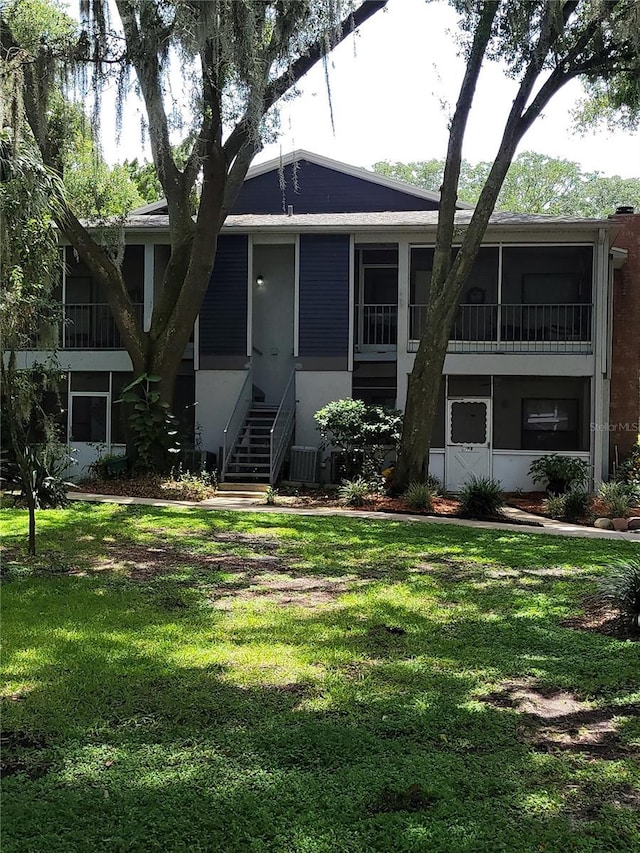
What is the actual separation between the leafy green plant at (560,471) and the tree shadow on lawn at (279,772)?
454 inches

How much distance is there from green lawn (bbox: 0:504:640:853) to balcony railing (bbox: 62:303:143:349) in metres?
11.2

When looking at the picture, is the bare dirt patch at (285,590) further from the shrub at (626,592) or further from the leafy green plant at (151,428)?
the leafy green plant at (151,428)

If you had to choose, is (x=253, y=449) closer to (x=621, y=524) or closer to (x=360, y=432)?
(x=360, y=432)

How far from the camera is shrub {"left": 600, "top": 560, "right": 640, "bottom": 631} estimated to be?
18.5 ft

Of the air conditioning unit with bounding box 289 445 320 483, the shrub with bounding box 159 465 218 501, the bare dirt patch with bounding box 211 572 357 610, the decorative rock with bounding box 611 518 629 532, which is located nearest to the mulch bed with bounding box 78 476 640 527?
the shrub with bounding box 159 465 218 501

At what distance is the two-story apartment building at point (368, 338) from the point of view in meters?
16.3

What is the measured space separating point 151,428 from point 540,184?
123 ft

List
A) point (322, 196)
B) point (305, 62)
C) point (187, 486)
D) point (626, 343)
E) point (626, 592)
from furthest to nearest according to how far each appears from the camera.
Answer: point (322, 196) → point (626, 343) → point (187, 486) → point (305, 62) → point (626, 592)

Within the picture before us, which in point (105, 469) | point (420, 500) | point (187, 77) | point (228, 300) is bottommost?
point (420, 500)

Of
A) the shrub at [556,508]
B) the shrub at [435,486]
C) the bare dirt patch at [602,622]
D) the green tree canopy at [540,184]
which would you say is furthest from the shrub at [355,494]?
the green tree canopy at [540,184]

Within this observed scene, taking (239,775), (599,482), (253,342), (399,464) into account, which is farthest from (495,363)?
(239,775)

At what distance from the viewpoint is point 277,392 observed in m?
18.1

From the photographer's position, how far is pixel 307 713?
391 cm

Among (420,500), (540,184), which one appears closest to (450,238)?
(420,500)
